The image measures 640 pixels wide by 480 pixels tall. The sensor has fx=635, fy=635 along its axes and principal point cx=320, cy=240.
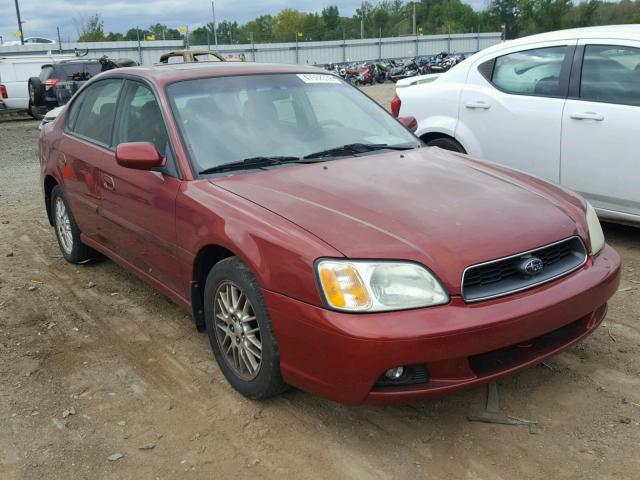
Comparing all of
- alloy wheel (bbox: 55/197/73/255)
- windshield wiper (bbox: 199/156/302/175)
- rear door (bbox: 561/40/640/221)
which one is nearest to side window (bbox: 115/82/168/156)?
windshield wiper (bbox: 199/156/302/175)

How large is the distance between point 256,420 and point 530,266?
→ 1400 millimetres

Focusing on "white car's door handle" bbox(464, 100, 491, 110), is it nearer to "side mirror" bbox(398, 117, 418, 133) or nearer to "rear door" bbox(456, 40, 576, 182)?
"rear door" bbox(456, 40, 576, 182)

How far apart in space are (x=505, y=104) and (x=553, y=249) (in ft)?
9.49

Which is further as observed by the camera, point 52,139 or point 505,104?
point 505,104

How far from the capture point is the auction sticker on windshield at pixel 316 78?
13.3ft

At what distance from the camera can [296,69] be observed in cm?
412

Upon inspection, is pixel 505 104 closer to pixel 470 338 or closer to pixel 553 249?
pixel 553 249

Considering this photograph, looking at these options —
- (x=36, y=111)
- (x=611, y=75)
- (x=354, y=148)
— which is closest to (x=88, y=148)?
(x=354, y=148)

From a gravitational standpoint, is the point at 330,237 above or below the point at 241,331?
above

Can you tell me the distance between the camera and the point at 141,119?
12.6 feet

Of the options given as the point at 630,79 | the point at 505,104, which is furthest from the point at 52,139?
the point at 630,79

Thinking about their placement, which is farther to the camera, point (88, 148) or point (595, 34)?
point (595, 34)

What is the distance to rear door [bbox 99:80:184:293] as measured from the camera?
3424mm

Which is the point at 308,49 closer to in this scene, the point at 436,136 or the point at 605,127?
the point at 436,136
